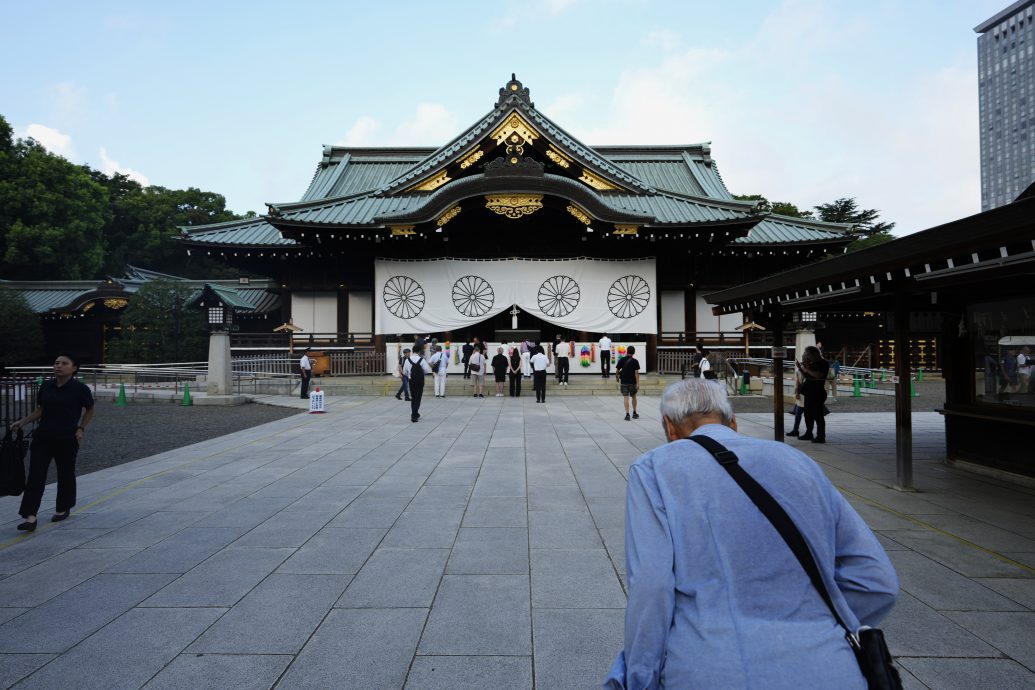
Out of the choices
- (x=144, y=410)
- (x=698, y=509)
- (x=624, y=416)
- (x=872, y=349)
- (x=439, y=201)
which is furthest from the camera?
(x=872, y=349)

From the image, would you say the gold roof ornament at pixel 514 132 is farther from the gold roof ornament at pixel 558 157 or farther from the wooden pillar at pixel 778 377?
the wooden pillar at pixel 778 377

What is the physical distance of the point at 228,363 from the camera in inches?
654

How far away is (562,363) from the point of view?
1828 centimetres

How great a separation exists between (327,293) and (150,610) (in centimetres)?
1933

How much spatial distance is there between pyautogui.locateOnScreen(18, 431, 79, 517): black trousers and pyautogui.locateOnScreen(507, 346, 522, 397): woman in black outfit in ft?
39.8

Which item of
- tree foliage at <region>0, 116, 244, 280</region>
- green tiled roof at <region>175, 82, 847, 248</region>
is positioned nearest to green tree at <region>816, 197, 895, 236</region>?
green tiled roof at <region>175, 82, 847, 248</region>

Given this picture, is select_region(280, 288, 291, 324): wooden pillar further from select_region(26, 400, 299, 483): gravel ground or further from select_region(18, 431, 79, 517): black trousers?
select_region(18, 431, 79, 517): black trousers

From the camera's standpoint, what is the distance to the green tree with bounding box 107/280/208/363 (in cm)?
2272

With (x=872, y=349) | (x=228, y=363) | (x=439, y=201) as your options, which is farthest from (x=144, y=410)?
(x=872, y=349)

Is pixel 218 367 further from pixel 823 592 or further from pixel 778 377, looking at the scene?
pixel 823 592

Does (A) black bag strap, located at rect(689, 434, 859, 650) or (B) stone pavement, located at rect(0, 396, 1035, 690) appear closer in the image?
(A) black bag strap, located at rect(689, 434, 859, 650)

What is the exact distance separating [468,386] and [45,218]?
90.2ft

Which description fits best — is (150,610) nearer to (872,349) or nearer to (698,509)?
(698,509)

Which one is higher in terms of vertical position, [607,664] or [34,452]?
[34,452]
